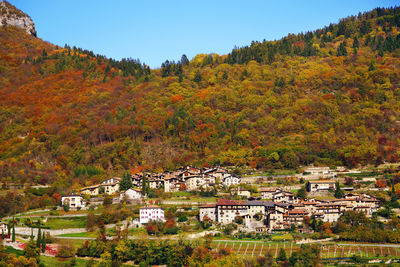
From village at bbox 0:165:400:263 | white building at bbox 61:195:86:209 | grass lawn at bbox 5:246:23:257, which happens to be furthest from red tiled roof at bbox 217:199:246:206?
grass lawn at bbox 5:246:23:257

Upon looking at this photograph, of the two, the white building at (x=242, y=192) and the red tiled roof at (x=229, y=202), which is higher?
the white building at (x=242, y=192)

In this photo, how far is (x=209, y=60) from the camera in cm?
15575

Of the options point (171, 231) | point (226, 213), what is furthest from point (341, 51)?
point (171, 231)

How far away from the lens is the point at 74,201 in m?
77.5

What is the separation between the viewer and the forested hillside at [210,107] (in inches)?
3760

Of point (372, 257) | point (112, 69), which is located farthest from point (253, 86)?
point (372, 257)

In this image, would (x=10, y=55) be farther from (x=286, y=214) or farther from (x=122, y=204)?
(x=286, y=214)

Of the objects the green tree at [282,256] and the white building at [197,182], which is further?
the white building at [197,182]

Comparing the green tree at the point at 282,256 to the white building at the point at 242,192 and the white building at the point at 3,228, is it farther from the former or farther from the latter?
the white building at the point at 3,228

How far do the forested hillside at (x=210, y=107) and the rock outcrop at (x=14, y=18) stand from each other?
71.7ft

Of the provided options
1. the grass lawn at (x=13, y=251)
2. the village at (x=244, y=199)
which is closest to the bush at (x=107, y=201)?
the village at (x=244, y=199)

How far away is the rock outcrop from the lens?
182m

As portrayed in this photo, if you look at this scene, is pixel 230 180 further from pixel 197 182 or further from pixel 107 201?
pixel 107 201

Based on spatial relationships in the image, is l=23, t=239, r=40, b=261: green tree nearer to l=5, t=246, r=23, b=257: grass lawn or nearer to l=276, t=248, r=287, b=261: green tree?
l=5, t=246, r=23, b=257: grass lawn
